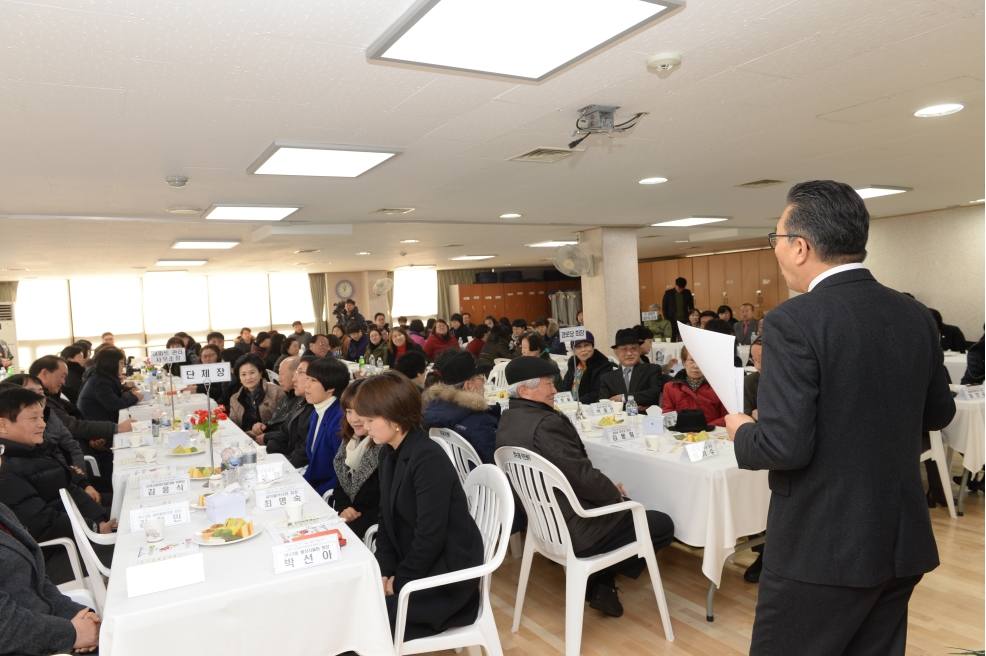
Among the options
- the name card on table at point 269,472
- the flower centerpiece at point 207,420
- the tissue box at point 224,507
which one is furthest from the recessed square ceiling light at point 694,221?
the tissue box at point 224,507

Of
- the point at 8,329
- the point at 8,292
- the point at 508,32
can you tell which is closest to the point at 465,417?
the point at 508,32

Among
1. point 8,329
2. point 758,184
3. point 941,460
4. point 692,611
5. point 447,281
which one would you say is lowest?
point 692,611

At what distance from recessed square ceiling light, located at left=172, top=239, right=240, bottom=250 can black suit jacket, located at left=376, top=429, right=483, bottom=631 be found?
6.99 metres

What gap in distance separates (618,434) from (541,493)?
966mm

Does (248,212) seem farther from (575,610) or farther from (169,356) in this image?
(575,610)

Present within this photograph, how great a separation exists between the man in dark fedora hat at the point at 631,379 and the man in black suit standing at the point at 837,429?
12.0 feet

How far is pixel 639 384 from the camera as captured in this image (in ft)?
17.0

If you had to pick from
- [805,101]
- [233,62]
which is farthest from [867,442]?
[805,101]

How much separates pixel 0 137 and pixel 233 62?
172 cm

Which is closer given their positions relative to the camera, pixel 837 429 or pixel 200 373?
pixel 837 429

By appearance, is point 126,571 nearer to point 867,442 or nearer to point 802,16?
point 867,442

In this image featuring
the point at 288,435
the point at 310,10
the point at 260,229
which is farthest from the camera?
the point at 260,229

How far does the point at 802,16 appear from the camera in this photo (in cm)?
235

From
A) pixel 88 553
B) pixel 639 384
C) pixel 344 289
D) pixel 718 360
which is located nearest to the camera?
pixel 718 360
